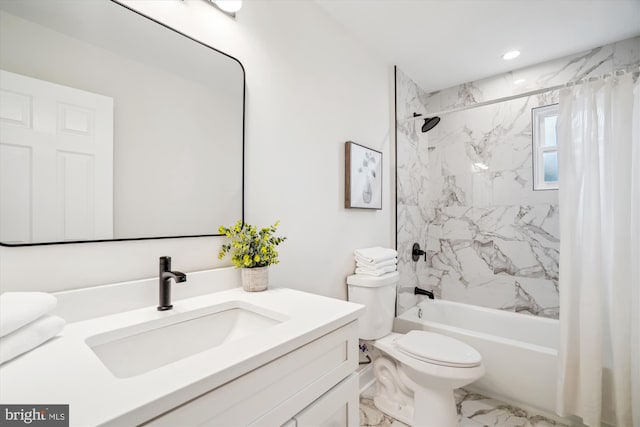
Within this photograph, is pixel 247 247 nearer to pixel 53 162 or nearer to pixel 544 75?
pixel 53 162

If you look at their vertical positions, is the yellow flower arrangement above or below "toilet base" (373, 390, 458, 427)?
above

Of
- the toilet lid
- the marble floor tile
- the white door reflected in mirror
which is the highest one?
the white door reflected in mirror

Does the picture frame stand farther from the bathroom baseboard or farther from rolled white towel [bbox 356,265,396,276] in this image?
the bathroom baseboard

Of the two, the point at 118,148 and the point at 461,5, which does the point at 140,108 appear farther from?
the point at 461,5

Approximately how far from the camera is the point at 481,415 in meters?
1.79

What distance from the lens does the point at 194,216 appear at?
1167 millimetres

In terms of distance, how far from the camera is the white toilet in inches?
59.0

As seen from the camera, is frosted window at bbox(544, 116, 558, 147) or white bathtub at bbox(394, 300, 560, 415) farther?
frosted window at bbox(544, 116, 558, 147)

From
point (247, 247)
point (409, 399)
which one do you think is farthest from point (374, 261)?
point (247, 247)

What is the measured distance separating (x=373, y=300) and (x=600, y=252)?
126 centimetres

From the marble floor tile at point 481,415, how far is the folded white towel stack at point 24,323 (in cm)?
166

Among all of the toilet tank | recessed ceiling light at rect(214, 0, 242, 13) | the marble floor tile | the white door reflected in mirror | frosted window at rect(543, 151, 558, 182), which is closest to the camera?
the white door reflected in mirror

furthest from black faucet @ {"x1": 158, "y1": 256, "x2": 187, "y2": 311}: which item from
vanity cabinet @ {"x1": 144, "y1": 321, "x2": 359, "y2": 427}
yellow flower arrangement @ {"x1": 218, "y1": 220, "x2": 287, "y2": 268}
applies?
vanity cabinet @ {"x1": 144, "y1": 321, "x2": 359, "y2": 427}

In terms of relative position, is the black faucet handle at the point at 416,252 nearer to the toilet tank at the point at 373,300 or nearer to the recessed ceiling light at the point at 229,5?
the toilet tank at the point at 373,300
